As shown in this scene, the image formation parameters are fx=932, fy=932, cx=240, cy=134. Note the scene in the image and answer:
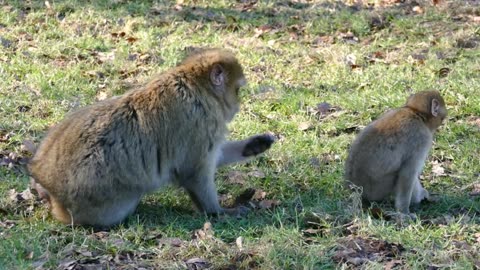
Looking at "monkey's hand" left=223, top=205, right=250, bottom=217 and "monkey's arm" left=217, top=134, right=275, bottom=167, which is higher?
"monkey's arm" left=217, top=134, right=275, bottom=167

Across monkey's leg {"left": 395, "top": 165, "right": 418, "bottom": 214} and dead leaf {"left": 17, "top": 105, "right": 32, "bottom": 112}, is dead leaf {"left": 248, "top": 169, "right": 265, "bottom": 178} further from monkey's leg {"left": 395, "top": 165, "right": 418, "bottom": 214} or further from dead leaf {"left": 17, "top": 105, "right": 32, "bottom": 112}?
dead leaf {"left": 17, "top": 105, "right": 32, "bottom": 112}

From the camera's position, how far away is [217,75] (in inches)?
247

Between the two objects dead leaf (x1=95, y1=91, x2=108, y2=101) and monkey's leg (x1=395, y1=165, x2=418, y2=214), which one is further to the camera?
dead leaf (x1=95, y1=91, x2=108, y2=101)

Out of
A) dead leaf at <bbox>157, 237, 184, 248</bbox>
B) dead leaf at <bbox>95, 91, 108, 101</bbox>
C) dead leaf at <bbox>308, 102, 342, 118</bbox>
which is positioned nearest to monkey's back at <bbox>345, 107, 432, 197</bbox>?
dead leaf at <bbox>157, 237, 184, 248</bbox>

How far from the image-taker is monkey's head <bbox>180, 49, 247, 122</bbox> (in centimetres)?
627

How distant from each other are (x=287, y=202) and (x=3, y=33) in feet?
17.7

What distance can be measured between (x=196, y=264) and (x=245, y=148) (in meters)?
1.54

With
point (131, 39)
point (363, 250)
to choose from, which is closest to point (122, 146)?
point (363, 250)

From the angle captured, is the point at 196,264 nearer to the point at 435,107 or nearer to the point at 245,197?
the point at 245,197

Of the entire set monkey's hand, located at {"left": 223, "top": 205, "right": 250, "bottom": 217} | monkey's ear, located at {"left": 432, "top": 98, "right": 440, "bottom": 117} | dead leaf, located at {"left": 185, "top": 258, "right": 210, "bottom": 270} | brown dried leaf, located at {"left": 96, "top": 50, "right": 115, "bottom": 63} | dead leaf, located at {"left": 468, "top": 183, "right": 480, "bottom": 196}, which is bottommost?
dead leaf, located at {"left": 468, "top": 183, "right": 480, "bottom": 196}

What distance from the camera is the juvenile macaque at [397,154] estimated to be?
247 inches

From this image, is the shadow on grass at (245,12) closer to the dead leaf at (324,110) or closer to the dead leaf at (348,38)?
the dead leaf at (348,38)

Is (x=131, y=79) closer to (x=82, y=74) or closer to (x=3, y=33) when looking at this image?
(x=82, y=74)

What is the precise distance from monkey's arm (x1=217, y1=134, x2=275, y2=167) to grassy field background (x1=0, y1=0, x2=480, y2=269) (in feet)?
0.83
